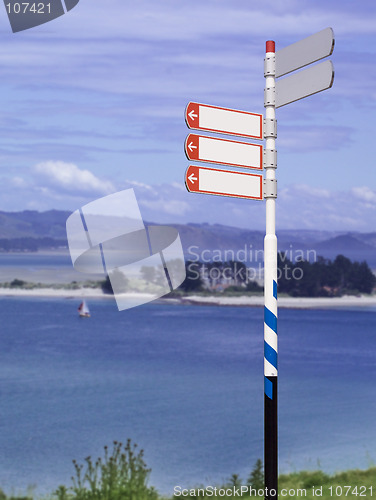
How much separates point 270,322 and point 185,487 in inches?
106

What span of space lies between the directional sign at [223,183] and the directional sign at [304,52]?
82 cm

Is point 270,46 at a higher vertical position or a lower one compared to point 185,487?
higher

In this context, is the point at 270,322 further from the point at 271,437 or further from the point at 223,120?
the point at 223,120

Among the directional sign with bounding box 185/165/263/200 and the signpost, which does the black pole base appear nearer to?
the signpost

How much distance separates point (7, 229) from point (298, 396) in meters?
22.2

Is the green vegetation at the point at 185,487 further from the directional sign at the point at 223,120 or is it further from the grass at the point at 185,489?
the directional sign at the point at 223,120

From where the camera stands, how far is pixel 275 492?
5.07m

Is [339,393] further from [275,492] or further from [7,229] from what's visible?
[7,229]

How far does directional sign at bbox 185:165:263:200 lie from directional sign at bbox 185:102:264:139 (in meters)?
0.29

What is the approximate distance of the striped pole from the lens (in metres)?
5.03

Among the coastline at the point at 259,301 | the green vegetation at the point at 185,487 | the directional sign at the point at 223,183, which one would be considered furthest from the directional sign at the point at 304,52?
the coastline at the point at 259,301

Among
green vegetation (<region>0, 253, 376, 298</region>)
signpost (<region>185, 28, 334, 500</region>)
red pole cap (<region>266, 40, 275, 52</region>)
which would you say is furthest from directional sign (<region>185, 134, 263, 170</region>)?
green vegetation (<region>0, 253, 376, 298</region>)

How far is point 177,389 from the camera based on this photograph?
20.7 meters

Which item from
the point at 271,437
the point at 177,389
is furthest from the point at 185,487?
the point at 177,389
